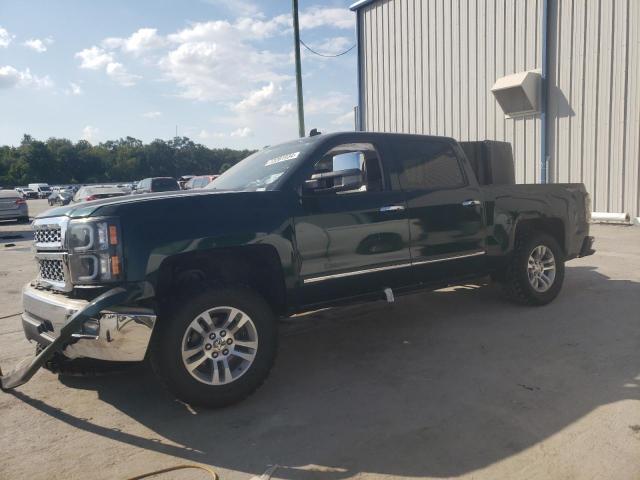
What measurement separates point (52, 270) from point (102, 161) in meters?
108

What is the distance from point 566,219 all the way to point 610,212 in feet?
27.0

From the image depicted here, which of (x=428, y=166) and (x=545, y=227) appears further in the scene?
(x=545, y=227)

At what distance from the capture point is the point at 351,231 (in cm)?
411

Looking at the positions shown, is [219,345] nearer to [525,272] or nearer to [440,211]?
[440,211]

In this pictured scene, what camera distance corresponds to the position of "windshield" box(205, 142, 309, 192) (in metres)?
4.19

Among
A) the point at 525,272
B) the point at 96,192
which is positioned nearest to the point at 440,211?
the point at 525,272

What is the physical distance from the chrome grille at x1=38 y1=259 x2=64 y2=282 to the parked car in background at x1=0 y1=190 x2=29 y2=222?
58.7ft

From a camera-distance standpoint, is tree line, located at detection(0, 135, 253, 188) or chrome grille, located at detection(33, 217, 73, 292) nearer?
chrome grille, located at detection(33, 217, 73, 292)

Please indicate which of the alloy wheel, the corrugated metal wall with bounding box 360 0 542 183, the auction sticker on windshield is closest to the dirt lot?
the alloy wheel

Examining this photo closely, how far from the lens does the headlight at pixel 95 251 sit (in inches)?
125

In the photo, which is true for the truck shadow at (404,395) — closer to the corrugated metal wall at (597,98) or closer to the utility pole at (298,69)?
the corrugated metal wall at (597,98)

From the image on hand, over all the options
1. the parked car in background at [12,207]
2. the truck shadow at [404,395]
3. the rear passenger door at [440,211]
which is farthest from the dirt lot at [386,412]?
the parked car in background at [12,207]

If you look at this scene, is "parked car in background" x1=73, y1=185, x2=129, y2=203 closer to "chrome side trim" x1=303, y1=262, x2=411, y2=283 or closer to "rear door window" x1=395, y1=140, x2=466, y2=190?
"rear door window" x1=395, y1=140, x2=466, y2=190

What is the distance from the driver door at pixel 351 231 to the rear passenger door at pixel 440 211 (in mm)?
170
